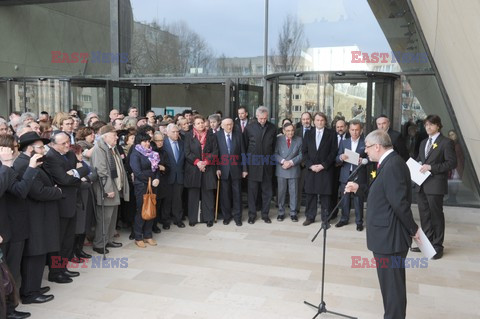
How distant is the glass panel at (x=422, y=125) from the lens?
31.1 ft

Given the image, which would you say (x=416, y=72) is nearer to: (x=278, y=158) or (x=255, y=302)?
(x=278, y=158)

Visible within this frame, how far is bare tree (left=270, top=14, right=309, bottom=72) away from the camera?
10.7m

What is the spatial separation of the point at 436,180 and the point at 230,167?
10.7 ft

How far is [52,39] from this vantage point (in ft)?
44.4

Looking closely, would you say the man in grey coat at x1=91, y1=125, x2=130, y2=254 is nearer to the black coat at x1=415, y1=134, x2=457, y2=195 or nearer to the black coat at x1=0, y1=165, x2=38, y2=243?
the black coat at x1=0, y1=165, x2=38, y2=243

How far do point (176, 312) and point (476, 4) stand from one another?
402 centimetres


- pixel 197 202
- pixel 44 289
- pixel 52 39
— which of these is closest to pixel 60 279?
pixel 44 289

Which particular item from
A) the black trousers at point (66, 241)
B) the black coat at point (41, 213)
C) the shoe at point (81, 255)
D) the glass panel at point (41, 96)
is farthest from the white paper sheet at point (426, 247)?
the glass panel at point (41, 96)

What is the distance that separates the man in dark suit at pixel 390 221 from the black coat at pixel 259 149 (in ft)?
13.6

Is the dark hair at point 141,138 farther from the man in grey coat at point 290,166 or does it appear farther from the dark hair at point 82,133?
the man in grey coat at point 290,166

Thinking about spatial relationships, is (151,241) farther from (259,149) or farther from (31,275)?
(259,149)

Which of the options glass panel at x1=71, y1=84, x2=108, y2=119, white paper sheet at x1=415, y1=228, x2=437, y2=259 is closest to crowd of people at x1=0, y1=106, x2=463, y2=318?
white paper sheet at x1=415, y1=228, x2=437, y2=259

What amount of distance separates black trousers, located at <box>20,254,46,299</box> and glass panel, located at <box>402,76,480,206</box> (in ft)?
25.1

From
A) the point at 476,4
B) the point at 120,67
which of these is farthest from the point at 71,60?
the point at 476,4
